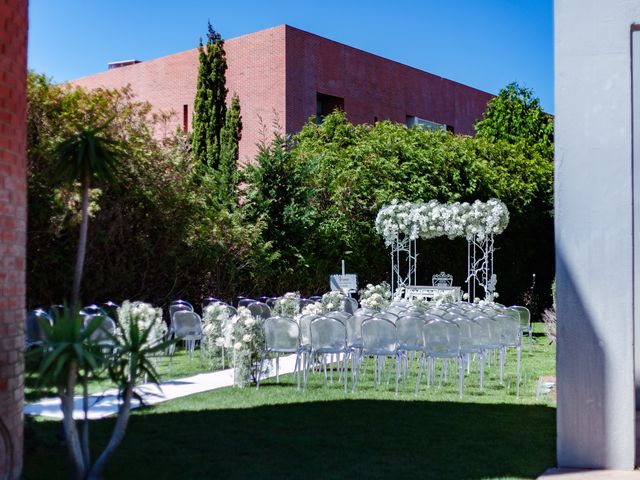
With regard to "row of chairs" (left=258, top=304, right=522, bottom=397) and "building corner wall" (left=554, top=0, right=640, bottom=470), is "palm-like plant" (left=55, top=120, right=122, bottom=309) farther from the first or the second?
"row of chairs" (left=258, top=304, right=522, bottom=397)

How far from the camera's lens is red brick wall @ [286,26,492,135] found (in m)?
23.6

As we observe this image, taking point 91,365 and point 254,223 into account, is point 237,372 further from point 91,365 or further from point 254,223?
point 254,223

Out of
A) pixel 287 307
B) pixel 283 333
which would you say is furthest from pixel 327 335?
pixel 287 307

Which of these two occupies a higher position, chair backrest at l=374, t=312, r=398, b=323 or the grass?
chair backrest at l=374, t=312, r=398, b=323

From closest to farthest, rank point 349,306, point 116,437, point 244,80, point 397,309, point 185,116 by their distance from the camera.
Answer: point 116,437 → point 397,309 → point 349,306 → point 244,80 → point 185,116

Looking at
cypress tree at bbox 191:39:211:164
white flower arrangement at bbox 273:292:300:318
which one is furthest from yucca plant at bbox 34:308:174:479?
cypress tree at bbox 191:39:211:164

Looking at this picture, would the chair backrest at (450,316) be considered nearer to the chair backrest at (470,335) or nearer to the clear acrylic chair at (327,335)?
the chair backrest at (470,335)

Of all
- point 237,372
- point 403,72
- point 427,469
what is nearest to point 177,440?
point 427,469

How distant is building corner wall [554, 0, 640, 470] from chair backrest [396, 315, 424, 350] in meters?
3.76

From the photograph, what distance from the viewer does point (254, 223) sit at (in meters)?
17.4

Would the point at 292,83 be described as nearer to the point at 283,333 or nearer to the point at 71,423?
the point at 283,333

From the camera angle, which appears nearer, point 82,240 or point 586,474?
point 586,474

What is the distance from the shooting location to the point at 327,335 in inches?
379

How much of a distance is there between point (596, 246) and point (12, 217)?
3.99 metres
